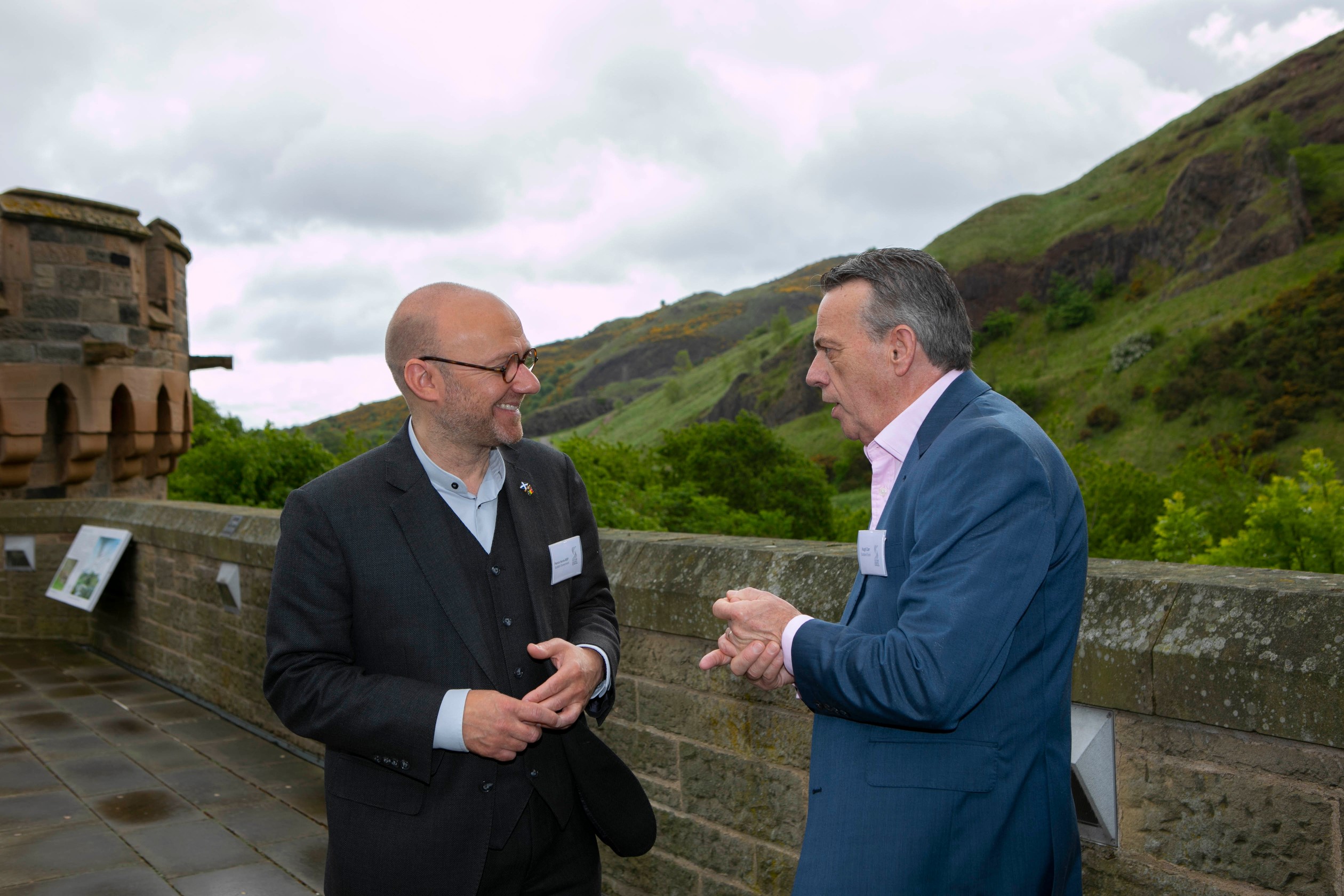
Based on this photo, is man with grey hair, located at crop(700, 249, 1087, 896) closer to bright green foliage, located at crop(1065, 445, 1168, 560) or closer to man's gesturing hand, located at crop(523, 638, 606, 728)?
man's gesturing hand, located at crop(523, 638, 606, 728)

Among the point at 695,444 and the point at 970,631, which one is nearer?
the point at 970,631

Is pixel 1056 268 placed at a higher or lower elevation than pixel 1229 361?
higher

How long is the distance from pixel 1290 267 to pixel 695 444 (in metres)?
52.8

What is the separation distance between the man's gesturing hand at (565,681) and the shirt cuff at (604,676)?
44 mm

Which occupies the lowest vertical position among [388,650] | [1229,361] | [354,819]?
[354,819]

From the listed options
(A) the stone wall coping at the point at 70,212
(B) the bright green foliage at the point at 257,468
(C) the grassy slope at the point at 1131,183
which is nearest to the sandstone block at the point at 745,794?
(A) the stone wall coping at the point at 70,212

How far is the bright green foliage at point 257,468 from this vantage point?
13.5 m

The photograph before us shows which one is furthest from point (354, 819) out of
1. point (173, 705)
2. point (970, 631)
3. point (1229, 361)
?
point (1229, 361)

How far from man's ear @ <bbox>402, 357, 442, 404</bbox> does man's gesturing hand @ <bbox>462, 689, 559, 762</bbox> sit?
0.74 m

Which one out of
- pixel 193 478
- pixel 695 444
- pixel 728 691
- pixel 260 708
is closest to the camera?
pixel 728 691

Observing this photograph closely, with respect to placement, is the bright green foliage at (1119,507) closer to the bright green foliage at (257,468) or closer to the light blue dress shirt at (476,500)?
the bright green foliage at (257,468)

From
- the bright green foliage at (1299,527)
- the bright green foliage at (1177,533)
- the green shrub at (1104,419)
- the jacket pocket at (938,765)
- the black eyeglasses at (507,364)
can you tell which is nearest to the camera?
the jacket pocket at (938,765)

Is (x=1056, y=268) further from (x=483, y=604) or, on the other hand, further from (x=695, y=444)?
(x=483, y=604)

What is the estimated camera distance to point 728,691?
310cm
